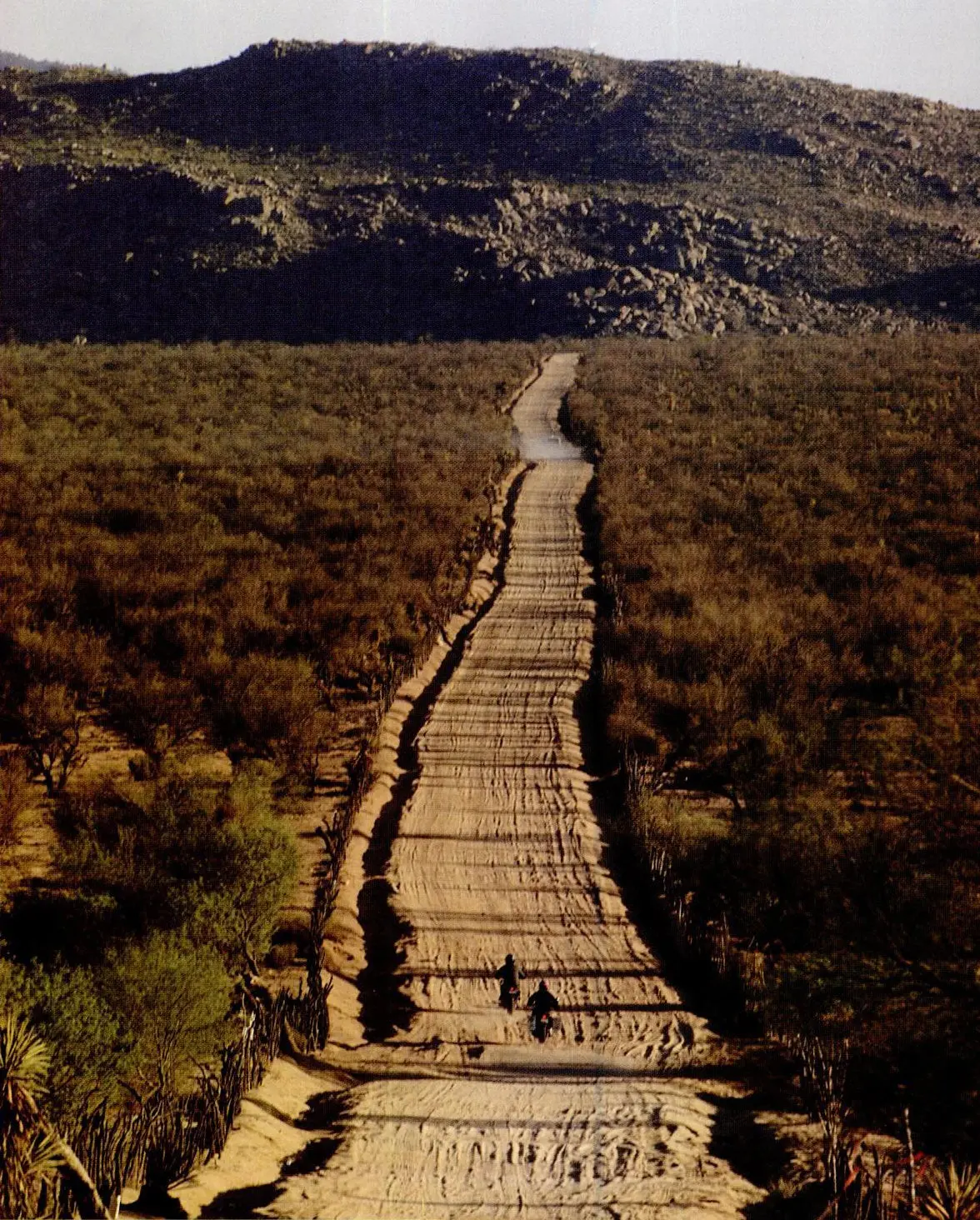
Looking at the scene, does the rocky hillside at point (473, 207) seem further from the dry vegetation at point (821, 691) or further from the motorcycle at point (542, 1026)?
the motorcycle at point (542, 1026)

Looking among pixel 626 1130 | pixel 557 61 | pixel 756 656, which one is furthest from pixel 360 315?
pixel 626 1130

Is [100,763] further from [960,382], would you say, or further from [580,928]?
[960,382]

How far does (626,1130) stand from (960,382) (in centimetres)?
4132

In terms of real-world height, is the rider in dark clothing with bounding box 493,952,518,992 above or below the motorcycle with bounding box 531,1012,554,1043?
above

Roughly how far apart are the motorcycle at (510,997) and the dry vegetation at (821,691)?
95.5 inches

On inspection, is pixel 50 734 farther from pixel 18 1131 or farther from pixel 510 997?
pixel 18 1131

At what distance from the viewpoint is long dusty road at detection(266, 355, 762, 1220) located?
6.92 metres

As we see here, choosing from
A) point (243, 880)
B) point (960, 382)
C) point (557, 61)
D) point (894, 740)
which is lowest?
point (243, 880)

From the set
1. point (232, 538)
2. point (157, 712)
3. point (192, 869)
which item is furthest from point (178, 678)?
point (232, 538)

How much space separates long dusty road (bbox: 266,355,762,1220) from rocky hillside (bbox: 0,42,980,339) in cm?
5647

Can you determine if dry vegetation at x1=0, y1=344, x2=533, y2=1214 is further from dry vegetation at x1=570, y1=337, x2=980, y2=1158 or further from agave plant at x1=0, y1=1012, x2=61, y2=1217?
dry vegetation at x1=570, y1=337, x2=980, y2=1158

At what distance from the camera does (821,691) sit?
57.3ft

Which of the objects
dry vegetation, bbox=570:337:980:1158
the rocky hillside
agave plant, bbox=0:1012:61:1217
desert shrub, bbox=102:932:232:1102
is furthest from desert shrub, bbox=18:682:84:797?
the rocky hillside

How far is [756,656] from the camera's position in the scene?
18031 millimetres
